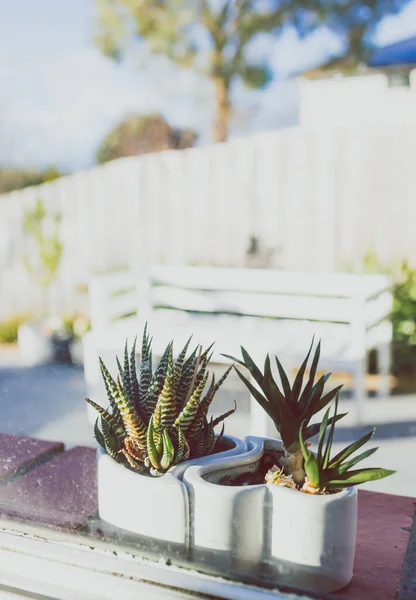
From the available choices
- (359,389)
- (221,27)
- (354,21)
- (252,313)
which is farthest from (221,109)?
(359,389)

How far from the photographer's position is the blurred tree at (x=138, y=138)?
8.33 m

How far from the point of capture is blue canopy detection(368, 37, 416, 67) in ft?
23.3

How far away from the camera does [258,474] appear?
2.94 feet

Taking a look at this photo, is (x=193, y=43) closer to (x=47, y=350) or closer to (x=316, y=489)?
(x=47, y=350)

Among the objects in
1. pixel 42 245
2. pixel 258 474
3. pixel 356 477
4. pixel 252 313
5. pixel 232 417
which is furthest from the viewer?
pixel 42 245

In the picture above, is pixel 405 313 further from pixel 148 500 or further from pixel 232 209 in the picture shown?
pixel 148 500

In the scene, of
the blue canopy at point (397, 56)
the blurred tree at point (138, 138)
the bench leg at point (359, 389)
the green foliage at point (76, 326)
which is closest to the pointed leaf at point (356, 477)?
the bench leg at point (359, 389)

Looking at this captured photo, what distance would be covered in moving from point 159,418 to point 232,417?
1.52 metres

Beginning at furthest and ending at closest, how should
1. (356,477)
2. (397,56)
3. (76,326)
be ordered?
1. (397,56)
2. (76,326)
3. (356,477)

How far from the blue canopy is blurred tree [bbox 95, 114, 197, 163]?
234 cm

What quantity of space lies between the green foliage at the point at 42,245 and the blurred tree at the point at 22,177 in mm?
529

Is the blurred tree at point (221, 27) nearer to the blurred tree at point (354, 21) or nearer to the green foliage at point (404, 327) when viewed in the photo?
the blurred tree at point (354, 21)

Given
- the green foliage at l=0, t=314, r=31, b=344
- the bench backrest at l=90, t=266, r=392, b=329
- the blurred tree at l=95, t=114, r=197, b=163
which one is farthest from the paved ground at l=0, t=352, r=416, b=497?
the blurred tree at l=95, t=114, r=197, b=163

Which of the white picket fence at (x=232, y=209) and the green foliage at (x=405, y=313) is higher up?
the white picket fence at (x=232, y=209)
